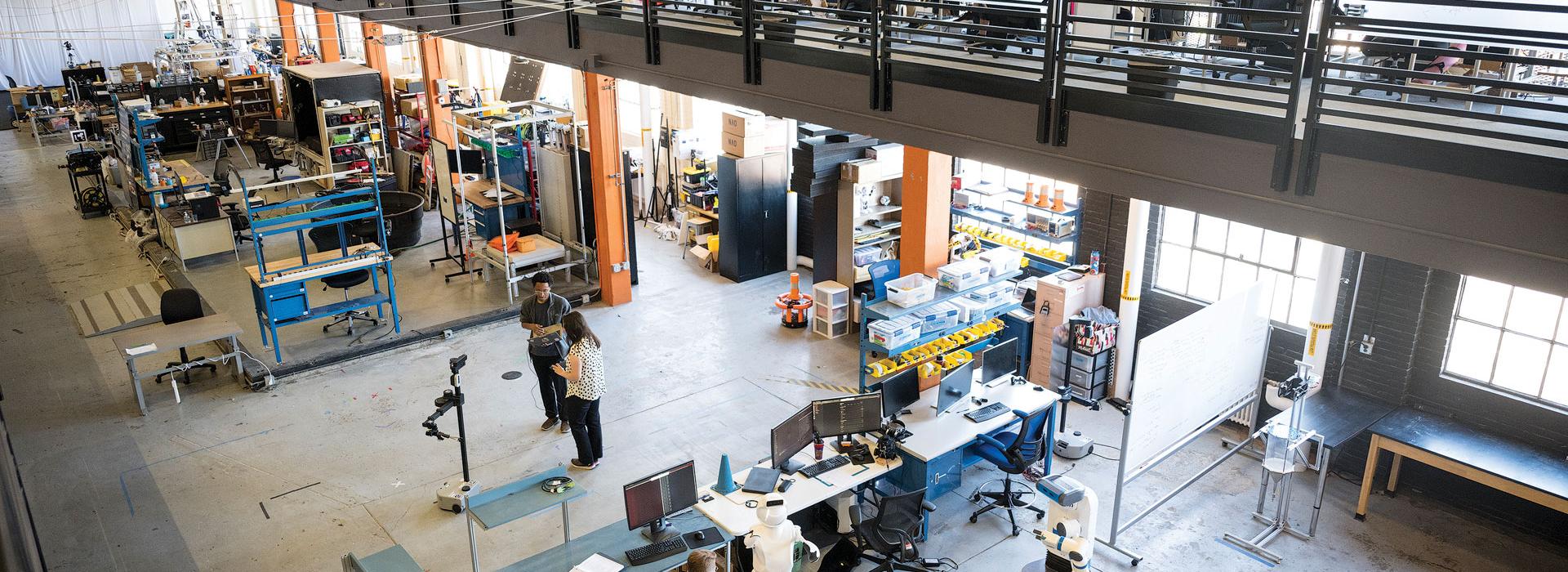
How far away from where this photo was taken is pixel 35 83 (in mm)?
26812

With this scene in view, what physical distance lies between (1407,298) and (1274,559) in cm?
244

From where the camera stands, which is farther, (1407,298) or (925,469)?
(1407,298)

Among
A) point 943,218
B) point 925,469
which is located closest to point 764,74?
point 925,469

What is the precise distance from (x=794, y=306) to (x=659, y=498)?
579cm

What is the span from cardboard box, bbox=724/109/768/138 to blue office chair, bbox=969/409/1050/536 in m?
5.59

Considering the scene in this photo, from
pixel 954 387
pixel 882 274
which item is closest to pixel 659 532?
pixel 954 387

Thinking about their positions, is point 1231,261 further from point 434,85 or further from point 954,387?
point 434,85

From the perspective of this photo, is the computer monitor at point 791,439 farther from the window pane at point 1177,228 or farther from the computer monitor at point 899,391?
the window pane at point 1177,228

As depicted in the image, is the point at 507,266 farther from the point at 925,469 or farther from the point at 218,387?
the point at 925,469

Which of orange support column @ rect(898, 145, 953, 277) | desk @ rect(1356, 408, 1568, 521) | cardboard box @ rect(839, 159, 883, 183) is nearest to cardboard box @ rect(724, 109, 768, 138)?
cardboard box @ rect(839, 159, 883, 183)

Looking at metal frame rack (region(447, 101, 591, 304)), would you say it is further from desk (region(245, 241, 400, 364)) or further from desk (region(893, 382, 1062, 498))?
desk (region(893, 382, 1062, 498))

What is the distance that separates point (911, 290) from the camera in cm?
899

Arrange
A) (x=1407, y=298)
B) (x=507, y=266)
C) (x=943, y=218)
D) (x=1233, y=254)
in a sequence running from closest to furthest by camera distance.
Answer: 1. (x=1407, y=298)
2. (x=1233, y=254)
3. (x=943, y=218)
4. (x=507, y=266)

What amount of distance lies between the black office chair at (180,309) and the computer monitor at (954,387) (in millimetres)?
7328
